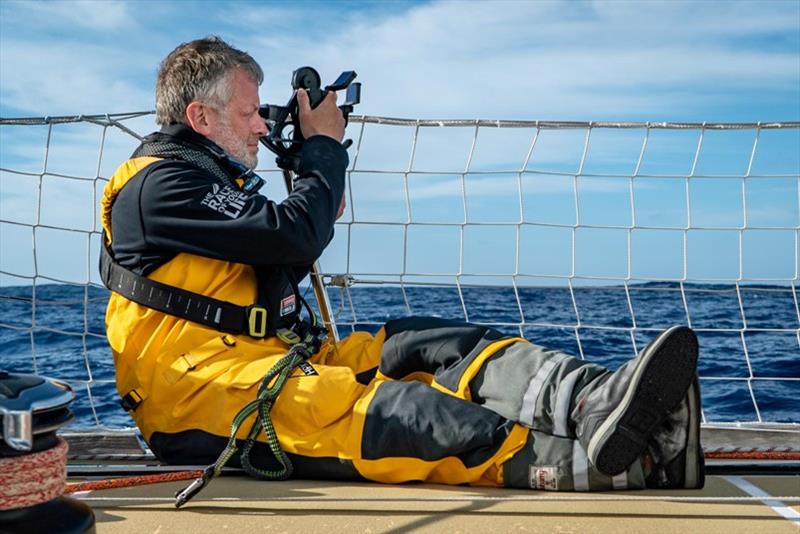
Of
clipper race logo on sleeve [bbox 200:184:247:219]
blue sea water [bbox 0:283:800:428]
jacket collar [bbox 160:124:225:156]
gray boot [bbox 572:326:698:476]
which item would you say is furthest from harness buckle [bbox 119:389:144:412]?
gray boot [bbox 572:326:698:476]

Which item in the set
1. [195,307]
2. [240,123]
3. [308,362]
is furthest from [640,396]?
[240,123]

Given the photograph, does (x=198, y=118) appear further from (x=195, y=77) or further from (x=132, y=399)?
(x=132, y=399)

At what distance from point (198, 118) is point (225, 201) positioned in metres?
0.38

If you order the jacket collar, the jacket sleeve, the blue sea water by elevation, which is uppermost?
the jacket collar

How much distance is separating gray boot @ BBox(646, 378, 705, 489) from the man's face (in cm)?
141

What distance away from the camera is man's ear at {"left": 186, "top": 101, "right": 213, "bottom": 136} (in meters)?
2.60

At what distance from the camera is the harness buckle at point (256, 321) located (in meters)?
2.41

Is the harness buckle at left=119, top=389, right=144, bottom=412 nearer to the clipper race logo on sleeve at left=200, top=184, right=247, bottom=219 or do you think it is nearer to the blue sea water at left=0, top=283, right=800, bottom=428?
the clipper race logo on sleeve at left=200, top=184, right=247, bottom=219

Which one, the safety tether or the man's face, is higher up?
the man's face

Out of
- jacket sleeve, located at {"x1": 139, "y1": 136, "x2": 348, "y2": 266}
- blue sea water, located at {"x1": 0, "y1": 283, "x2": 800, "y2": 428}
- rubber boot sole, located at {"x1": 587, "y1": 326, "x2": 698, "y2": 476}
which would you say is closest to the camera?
rubber boot sole, located at {"x1": 587, "y1": 326, "x2": 698, "y2": 476}

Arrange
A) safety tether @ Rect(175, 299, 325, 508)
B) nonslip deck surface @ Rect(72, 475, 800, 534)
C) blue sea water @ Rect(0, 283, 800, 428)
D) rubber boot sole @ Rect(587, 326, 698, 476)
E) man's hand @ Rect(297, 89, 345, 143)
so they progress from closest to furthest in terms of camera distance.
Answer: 1. nonslip deck surface @ Rect(72, 475, 800, 534)
2. rubber boot sole @ Rect(587, 326, 698, 476)
3. safety tether @ Rect(175, 299, 325, 508)
4. man's hand @ Rect(297, 89, 345, 143)
5. blue sea water @ Rect(0, 283, 800, 428)

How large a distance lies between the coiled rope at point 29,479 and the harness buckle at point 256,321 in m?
1.01

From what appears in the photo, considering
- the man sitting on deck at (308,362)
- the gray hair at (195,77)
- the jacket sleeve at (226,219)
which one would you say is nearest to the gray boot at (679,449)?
the man sitting on deck at (308,362)

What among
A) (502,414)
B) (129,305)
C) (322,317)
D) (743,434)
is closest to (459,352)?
(502,414)
